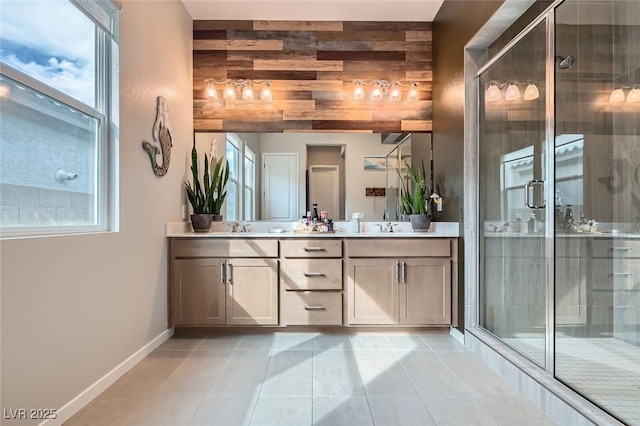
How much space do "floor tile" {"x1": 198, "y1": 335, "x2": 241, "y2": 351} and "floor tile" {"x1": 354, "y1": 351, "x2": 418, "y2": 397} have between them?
→ 0.94m

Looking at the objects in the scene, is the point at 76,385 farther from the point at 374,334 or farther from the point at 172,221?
the point at 374,334

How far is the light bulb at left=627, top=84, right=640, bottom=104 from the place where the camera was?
1891 millimetres

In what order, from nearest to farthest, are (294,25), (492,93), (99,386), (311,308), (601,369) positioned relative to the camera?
(99,386), (601,369), (492,93), (311,308), (294,25)

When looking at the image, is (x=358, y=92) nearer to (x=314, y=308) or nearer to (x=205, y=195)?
(x=205, y=195)

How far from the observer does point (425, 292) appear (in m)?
2.84

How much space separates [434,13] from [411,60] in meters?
0.43

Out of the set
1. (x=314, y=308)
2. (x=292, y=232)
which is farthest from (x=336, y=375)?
(x=292, y=232)

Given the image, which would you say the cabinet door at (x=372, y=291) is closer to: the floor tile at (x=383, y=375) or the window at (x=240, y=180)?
the floor tile at (x=383, y=375)

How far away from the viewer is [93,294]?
181 cm

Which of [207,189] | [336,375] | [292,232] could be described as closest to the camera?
[336,375]

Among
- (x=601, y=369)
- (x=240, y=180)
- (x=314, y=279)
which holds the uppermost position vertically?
(x=240, y=180)

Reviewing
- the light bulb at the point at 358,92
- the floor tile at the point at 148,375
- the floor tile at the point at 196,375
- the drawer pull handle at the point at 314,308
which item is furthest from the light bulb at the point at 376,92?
the floor tile at the point at 148,375

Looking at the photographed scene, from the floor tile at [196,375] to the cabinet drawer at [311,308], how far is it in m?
Result: 0.57

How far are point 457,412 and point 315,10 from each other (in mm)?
3265
